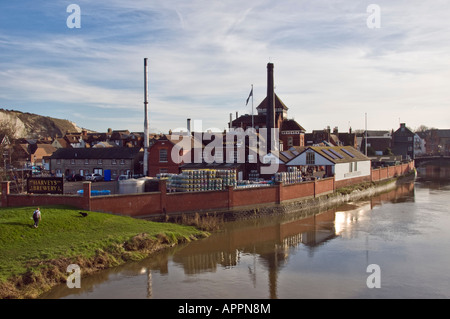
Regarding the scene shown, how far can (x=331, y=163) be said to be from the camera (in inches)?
1780

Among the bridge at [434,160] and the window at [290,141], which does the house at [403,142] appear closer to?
the bridge at [434,160]

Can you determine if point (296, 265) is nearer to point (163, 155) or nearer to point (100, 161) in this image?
point (163, 155)

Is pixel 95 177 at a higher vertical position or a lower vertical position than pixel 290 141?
lower

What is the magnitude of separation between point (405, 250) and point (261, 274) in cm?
984

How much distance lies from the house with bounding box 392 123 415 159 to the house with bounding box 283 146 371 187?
61.2m

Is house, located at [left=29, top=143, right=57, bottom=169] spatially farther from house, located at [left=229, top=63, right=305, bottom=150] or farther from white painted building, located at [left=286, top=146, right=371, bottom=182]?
white painted building, located at [left=286, top=146, right=371, bottom=182]

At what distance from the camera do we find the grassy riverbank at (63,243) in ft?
53.7

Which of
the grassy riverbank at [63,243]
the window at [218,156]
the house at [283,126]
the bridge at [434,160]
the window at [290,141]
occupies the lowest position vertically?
the grassy riverbank at [63,243]

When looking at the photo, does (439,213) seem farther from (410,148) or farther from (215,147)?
(410,148)

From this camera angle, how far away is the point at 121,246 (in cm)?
2097

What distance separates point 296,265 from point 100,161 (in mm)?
42990

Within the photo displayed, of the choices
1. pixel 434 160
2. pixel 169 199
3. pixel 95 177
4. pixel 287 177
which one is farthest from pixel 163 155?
pixel 434 160

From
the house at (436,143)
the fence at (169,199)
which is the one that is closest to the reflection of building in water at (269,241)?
the fence at (169,199)

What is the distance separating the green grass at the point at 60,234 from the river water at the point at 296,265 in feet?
5.31
